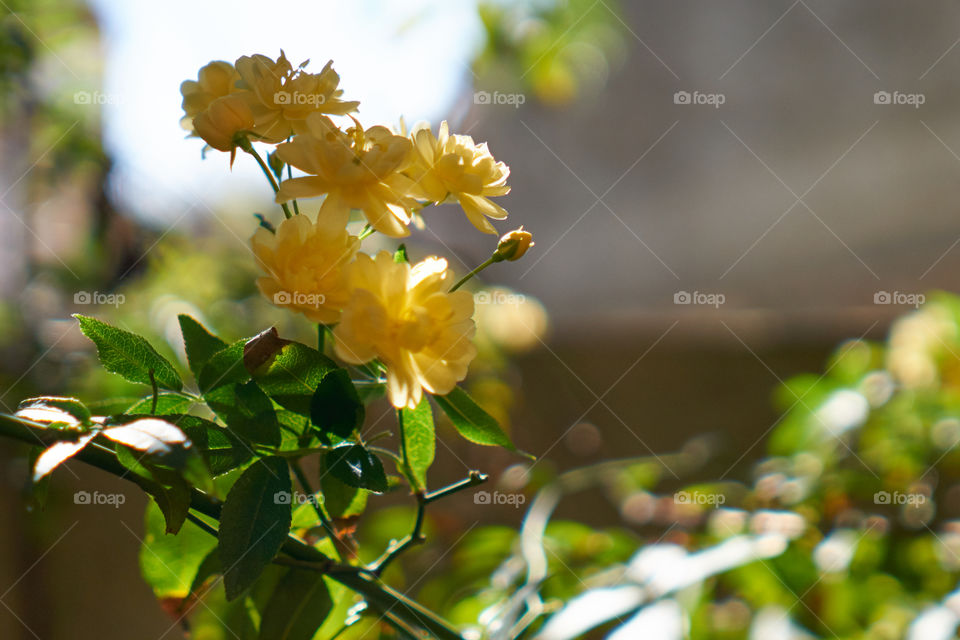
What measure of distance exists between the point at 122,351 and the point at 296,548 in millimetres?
135

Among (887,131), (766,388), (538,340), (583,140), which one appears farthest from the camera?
(583,140)

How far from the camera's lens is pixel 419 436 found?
43 centimetres

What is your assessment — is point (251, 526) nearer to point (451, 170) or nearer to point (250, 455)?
point (250, 455)

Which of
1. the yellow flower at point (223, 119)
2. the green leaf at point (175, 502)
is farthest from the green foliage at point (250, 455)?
the yellow flower at point (223, 119)

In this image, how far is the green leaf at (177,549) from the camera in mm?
444

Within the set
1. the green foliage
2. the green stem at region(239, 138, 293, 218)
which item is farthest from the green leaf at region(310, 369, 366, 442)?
the green stem at region(239, 138, 293, 218)

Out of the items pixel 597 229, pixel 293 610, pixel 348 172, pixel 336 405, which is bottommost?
pixel 293 610

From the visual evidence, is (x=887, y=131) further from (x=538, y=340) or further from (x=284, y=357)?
(x=284, y=357)

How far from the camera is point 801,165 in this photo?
222cm

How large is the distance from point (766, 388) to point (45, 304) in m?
1.56

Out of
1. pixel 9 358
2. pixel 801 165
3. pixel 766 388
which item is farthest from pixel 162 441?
pixel 801 165

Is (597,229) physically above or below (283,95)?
above

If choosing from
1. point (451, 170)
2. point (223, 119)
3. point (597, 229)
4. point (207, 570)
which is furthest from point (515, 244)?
point (597, 229)

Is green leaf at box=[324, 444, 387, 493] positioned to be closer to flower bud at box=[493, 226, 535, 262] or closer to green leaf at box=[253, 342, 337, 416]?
green leaf at box=[253, 342, 337, 416]
